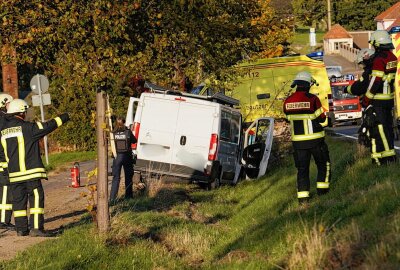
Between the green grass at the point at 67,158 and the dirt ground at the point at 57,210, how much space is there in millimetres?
2504

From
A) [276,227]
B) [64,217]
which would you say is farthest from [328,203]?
[64,217]

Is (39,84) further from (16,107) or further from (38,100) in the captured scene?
(16,107)

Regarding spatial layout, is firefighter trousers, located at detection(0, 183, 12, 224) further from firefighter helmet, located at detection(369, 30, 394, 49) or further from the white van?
firefighter helmet, located at detection(369, 30, 394, 49)

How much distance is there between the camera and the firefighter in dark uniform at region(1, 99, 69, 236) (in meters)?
11.8

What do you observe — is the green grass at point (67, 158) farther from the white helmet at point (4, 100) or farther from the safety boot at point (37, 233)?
the safety boot at point (37, 233)

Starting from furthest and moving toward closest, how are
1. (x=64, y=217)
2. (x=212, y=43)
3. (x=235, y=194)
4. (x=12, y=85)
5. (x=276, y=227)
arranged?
(x=12, y=85) → (x=235, y=194) → (x=64, y=217) → (x=212, y=43) → (x=276, y=227)

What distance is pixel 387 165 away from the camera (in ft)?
41.6

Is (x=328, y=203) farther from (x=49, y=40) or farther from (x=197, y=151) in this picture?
(x=197, y=151)

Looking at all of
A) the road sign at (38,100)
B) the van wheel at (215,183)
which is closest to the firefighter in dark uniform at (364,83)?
the van wheel at (215,183)

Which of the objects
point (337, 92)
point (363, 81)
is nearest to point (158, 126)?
point (363, 81)

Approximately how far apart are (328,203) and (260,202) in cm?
476

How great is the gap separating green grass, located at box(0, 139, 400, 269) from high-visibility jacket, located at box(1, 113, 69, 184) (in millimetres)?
999

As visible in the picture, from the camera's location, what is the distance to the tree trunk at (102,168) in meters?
11.1

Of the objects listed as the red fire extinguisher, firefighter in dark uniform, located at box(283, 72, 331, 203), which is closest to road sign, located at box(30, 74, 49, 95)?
the red fire extinguisher
